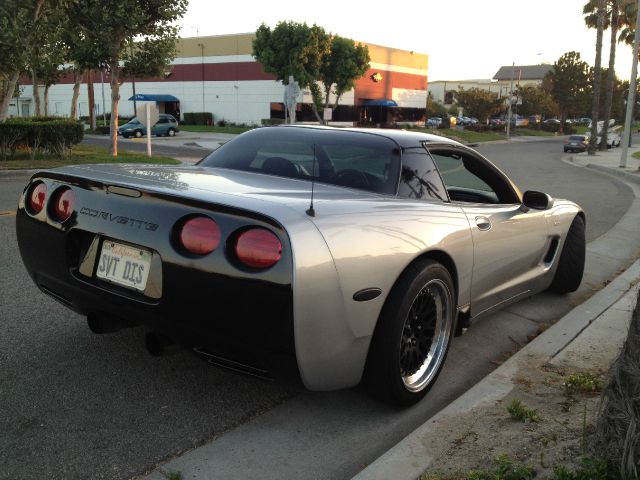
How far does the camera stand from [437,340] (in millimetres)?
3318

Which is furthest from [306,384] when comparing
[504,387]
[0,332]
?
[0,332]

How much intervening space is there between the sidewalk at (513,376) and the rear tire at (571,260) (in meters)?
0.24

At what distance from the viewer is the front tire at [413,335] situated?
2.81 metres

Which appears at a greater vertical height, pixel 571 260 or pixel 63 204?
pixel 63 204

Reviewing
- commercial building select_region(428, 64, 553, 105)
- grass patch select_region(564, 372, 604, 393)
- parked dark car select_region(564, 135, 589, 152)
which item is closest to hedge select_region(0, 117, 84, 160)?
grass patch select_region(564, 372, 604, 393)

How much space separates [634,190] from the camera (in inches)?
655

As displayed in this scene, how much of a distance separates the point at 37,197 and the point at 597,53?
37107mm

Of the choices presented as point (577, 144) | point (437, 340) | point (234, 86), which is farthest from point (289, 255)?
point (234, 86)

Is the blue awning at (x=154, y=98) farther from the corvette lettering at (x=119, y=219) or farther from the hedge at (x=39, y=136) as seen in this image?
the corvette lettering at (x=119, y=219)

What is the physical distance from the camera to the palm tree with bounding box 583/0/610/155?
32969 millimetres

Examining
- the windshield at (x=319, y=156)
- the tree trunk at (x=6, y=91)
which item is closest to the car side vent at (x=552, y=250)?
the windshield at (x=319, y=156)

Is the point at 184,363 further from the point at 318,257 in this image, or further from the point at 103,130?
the point at 103,130

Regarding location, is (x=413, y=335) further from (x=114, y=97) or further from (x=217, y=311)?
(x=114, y=97)

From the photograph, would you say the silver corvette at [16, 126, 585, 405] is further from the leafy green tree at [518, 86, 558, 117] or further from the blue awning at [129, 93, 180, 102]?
the leafy green tree at [518, 86, 558, 117]
